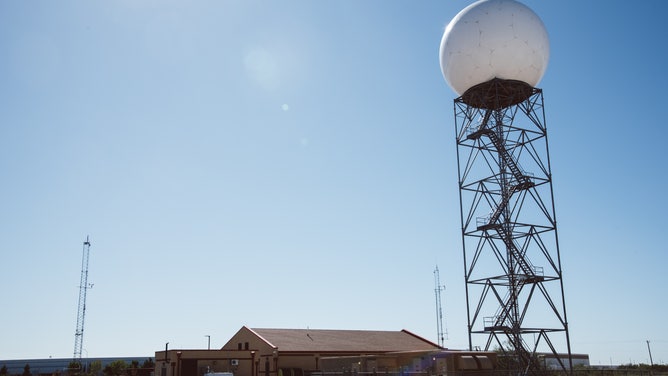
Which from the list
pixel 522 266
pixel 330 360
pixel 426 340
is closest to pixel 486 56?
pixel 522 266

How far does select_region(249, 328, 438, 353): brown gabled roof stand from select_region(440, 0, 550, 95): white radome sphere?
24956mm

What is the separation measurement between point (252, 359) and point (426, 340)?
1840cm

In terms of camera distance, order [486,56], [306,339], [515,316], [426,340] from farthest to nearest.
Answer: [426,340] < [306,339] < [486,56] < [515,316]

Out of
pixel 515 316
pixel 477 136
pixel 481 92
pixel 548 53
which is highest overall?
pixel 548 53

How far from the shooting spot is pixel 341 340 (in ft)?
177

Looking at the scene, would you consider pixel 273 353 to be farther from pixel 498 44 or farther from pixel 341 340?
pixel 498 44

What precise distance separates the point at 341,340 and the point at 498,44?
98.3ft

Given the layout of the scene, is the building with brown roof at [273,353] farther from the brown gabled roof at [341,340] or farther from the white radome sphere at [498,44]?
the white radome sphere at [498,44]

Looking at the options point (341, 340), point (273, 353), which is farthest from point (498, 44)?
point (341, 340)

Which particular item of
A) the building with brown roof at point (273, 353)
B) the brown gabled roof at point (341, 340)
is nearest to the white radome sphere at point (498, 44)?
the building with brown roof at point (273, 353)

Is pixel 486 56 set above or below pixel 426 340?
above

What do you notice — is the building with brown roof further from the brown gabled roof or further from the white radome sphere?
the white radome sphere

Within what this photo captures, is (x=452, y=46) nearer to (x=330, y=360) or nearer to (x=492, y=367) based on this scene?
(x=492, y=367)

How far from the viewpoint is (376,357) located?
43.1 meters
